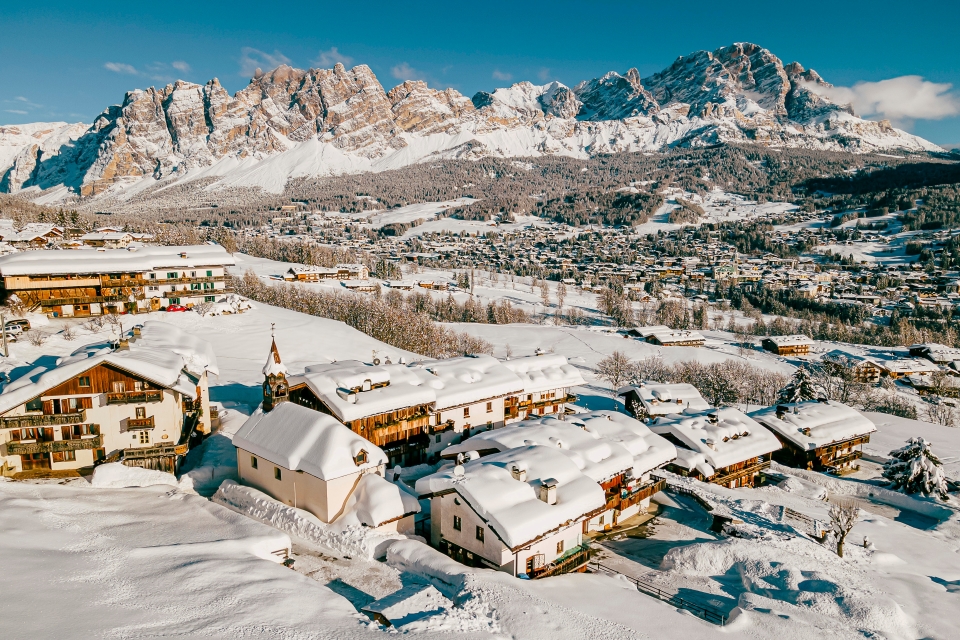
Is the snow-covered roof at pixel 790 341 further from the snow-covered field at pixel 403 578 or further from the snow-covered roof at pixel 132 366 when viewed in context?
the snow-covered roof at pixel 132 366

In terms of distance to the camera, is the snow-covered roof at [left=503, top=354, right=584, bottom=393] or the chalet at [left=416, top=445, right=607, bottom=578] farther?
the snow-covered roof at [left=503, top=354, right=584, bottom=393]

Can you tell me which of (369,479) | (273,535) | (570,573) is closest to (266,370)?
(369,479)

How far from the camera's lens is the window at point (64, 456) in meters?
30.8

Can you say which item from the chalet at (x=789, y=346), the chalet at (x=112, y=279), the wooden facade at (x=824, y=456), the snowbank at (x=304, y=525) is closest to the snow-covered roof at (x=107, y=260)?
the chalet at (x=112, y=279)

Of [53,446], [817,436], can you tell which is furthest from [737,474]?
[53,446]

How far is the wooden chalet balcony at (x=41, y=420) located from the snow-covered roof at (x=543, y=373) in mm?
28510

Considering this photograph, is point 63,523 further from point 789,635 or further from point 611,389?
point 611,389

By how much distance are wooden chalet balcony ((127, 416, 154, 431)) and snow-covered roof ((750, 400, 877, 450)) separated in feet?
154

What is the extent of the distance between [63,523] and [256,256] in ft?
559

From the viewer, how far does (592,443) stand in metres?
34.3

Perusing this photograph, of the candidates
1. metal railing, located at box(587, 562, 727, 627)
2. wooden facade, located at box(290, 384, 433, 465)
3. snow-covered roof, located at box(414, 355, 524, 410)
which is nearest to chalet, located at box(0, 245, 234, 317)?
wooden facade, located at box(290, 384, 433, 465)

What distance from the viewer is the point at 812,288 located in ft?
557

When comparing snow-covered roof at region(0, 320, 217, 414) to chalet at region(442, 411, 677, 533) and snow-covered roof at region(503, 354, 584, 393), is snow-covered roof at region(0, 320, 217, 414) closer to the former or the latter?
chalet at region(442, 411, 677, 533)

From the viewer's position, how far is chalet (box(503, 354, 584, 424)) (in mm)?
46281
